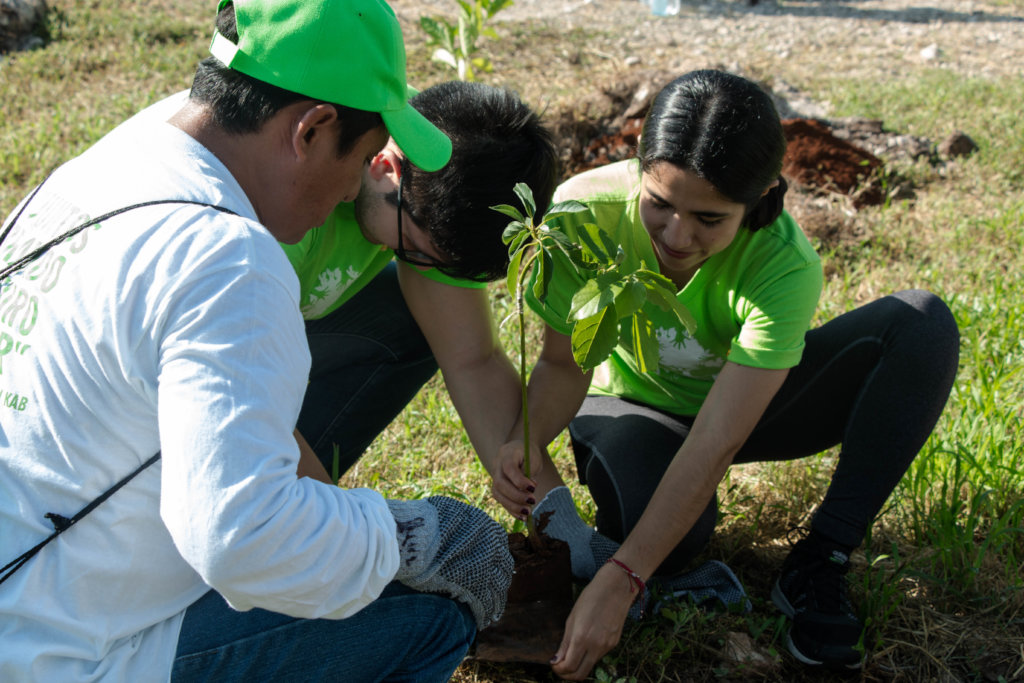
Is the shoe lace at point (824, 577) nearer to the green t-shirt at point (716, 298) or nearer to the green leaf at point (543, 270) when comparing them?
the green t-shirt at point (716, 298)

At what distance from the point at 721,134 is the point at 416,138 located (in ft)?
2.11

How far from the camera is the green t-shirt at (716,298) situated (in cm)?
182

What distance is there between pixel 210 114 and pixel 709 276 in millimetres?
1126

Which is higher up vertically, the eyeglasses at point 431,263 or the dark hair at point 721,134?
the dark hair at point 721,134

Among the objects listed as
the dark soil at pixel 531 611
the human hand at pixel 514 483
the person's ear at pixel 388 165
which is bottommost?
the dark soil at pixel 531 611

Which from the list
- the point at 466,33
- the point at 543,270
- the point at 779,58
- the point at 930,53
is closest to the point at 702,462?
the point at 543,270

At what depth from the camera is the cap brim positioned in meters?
1.27

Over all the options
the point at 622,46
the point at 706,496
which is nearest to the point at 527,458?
the point at 706,496

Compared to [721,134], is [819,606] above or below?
below

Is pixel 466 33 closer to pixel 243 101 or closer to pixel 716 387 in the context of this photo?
pixel 716 387

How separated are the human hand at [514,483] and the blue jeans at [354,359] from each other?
57 cm

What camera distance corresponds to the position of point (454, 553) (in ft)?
4.50

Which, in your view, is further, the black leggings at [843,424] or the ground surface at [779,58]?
the ground surface at [779,58]

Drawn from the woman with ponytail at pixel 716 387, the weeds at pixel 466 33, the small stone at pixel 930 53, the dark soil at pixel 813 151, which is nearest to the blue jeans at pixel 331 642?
the woman with ponytail at pixel 716 387
